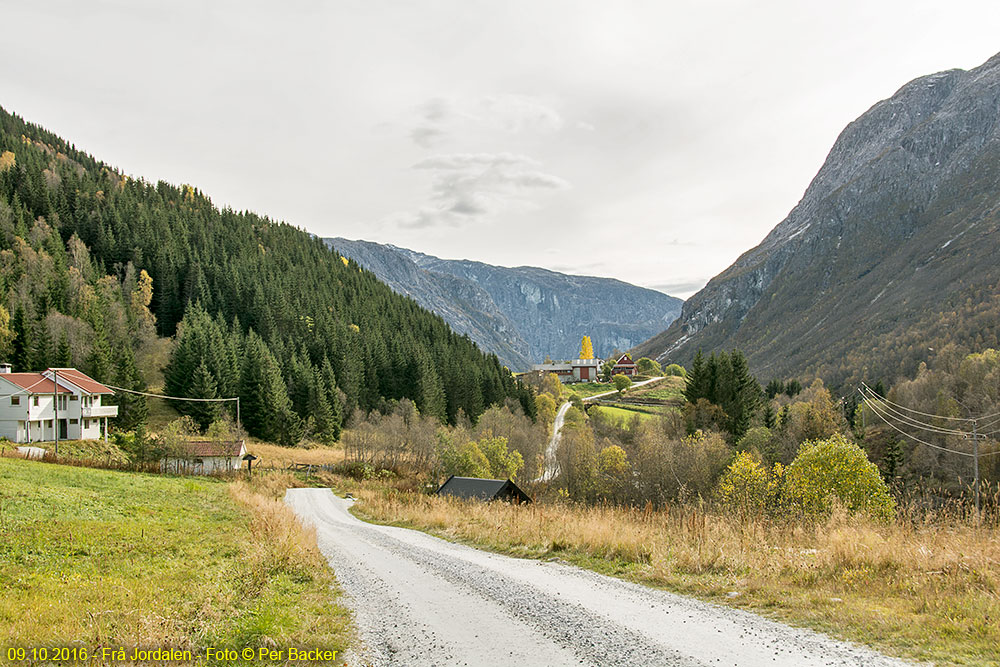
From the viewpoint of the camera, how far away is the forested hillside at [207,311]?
7350 centimetres

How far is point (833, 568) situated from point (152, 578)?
1127cm

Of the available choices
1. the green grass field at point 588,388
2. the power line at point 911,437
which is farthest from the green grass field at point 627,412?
the power line at point 911,437

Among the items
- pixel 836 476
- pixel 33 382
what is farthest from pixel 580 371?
pixel 836 476

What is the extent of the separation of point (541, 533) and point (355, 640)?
696 centimetres

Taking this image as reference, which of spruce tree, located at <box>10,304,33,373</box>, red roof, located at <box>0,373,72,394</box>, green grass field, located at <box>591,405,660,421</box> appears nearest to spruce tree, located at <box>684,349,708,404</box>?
green grass field, located at <box>591,405,660,421</box>

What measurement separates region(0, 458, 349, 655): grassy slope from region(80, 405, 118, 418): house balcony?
4520 cm

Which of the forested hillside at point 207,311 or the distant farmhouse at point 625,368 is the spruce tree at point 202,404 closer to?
the forested hillside at point 207,311

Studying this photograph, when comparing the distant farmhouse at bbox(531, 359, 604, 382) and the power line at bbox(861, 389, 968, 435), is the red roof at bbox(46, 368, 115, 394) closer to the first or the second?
the power line at bbox(861, 389, 968, 435)

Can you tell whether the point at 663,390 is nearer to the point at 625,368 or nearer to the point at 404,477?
the point at 625,368

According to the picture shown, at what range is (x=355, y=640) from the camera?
6297 mm

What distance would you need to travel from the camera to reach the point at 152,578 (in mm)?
10039

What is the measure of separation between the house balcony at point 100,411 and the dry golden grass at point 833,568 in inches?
2434

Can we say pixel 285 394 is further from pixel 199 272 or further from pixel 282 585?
pixel 282 585

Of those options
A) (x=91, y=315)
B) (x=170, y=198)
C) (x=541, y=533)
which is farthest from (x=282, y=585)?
(x=170, y=198)
